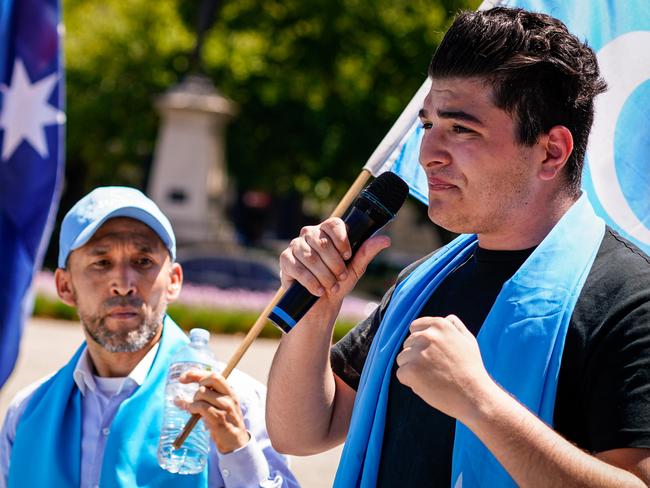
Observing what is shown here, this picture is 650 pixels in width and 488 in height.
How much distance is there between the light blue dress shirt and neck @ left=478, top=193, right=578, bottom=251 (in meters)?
Result: 0.96

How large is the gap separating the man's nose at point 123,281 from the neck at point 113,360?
7.7 inches

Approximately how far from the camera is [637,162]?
10.4 ft

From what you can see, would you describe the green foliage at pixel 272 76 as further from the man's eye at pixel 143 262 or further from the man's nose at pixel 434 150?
the man's nose at pixel 434 150

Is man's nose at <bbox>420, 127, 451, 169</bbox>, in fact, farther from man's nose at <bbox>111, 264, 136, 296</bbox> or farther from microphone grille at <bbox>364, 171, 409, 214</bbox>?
man's nose at <bbox>111, 264, 136, 296</bbox>

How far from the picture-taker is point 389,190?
8.25ft

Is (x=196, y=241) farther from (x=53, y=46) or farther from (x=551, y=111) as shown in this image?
(x=551, y=111)

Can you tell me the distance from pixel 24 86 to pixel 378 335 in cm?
283

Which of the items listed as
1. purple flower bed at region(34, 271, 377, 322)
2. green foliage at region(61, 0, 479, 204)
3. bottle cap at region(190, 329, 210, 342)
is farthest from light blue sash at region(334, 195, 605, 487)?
green foliage at region(61, 0, 479, 204)

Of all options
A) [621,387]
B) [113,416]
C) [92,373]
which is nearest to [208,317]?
[92,373]

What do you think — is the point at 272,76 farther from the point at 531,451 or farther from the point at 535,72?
the point at 531,451

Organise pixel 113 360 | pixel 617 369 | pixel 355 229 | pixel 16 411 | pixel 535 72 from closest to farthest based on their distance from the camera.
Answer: pixel 617 369 < pixel 535 72 < pixel 355 229 < pixel 113 360 < pixel 16 411

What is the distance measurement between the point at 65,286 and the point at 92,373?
0.32m

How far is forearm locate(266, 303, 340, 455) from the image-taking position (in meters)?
2.57

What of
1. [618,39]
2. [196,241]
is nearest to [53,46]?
[618,39]
